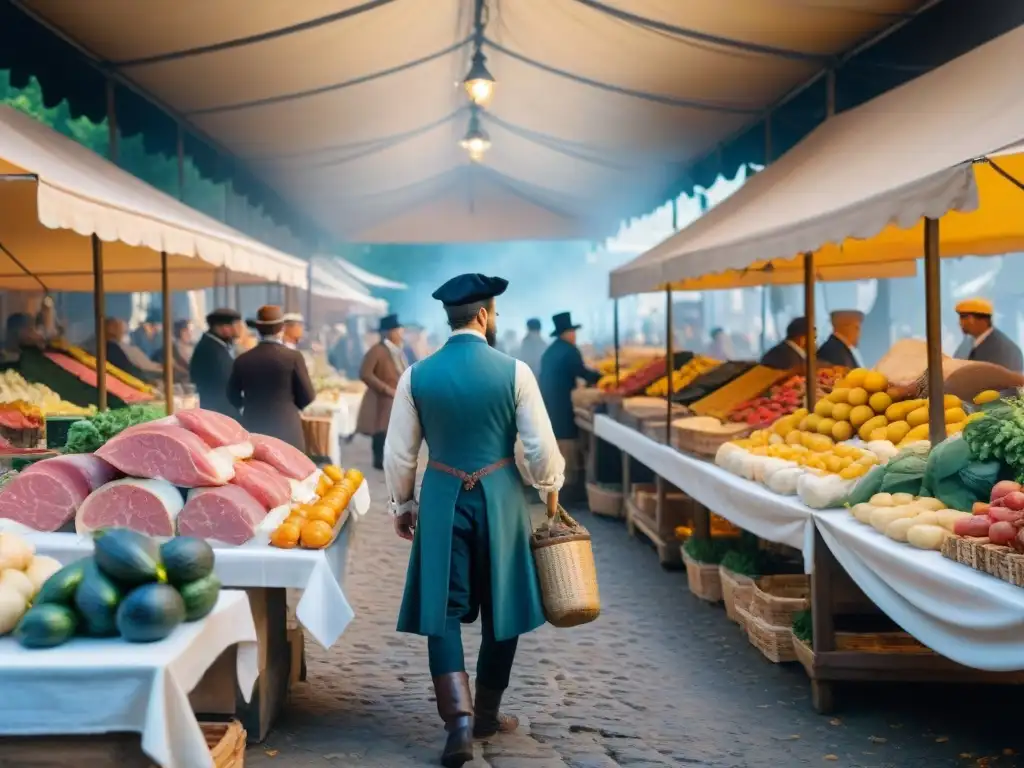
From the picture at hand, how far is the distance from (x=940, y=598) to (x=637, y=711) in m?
1.75

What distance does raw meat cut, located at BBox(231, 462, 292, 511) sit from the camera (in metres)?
5.50

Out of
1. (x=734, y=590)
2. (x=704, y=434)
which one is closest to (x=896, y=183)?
(x=734, y=590)

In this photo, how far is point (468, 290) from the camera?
16.4 ft

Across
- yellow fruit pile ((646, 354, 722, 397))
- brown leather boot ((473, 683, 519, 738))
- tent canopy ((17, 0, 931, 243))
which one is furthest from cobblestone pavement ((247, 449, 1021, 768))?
tent canopy ((17, 0, 931, 243))

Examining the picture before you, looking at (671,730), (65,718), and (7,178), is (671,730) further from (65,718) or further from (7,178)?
(7,178)

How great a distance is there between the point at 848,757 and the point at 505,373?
80.9 inches

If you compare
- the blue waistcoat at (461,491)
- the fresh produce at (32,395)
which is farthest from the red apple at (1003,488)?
the fresh produce at (32,395)

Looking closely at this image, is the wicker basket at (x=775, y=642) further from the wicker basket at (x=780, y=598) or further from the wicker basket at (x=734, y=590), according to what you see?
the wicker basket at (x=734, y=590)

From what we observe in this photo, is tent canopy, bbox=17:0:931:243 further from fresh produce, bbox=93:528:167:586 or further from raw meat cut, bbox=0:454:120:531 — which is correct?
fresh produce, bbox=93:528:167:586

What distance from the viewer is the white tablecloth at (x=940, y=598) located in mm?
3900

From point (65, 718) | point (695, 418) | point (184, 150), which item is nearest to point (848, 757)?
point (65, 718)

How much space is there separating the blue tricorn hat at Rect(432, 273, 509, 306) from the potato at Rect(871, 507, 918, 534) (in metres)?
1.83

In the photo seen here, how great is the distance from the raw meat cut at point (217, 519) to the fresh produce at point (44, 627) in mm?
1512

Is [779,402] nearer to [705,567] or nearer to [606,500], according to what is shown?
[705,567]
